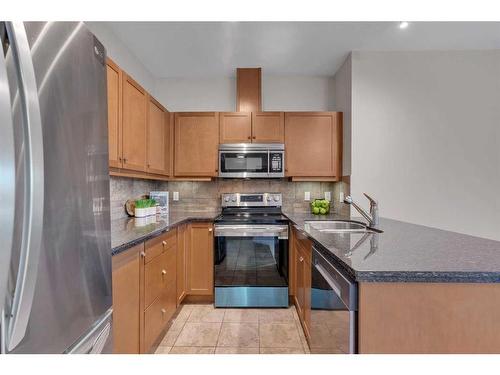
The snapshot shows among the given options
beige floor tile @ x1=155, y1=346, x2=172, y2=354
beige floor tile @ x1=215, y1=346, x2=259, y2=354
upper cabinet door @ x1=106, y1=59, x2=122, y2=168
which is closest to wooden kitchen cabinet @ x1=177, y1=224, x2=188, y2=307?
beige floor tile @ x1=155, y1=346, x2=172, y2=354

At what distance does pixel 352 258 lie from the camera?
101 centimetres

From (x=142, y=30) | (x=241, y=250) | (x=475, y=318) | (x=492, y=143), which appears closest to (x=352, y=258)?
(x=475, y=318)

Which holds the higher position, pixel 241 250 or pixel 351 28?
pixel 351 28

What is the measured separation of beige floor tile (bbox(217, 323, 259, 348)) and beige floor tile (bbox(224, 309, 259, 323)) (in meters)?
0.06

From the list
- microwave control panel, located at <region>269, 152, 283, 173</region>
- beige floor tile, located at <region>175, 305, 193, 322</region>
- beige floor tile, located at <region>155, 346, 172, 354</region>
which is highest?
microwave control panel, located at <region>269, 152, 283, 173</region>

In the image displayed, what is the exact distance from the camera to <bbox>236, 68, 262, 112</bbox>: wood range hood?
296cm

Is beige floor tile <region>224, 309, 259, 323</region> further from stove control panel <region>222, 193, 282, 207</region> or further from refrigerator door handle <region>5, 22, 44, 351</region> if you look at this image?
refrigerator door handle <region>5, 22, 44, 351</region>

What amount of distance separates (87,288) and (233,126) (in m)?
2.35

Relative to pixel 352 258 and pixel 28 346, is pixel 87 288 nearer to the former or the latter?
pixel 28 346

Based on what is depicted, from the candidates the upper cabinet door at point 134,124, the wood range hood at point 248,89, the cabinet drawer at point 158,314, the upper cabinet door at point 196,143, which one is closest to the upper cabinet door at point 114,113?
the upper cabinet door at point 134,124

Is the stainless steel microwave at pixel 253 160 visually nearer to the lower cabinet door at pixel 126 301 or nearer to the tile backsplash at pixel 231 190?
the tile backsplash at pixel 231 190

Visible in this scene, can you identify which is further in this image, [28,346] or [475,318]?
[475,318]

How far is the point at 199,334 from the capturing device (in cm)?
209

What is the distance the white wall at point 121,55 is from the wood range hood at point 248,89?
1050mm
